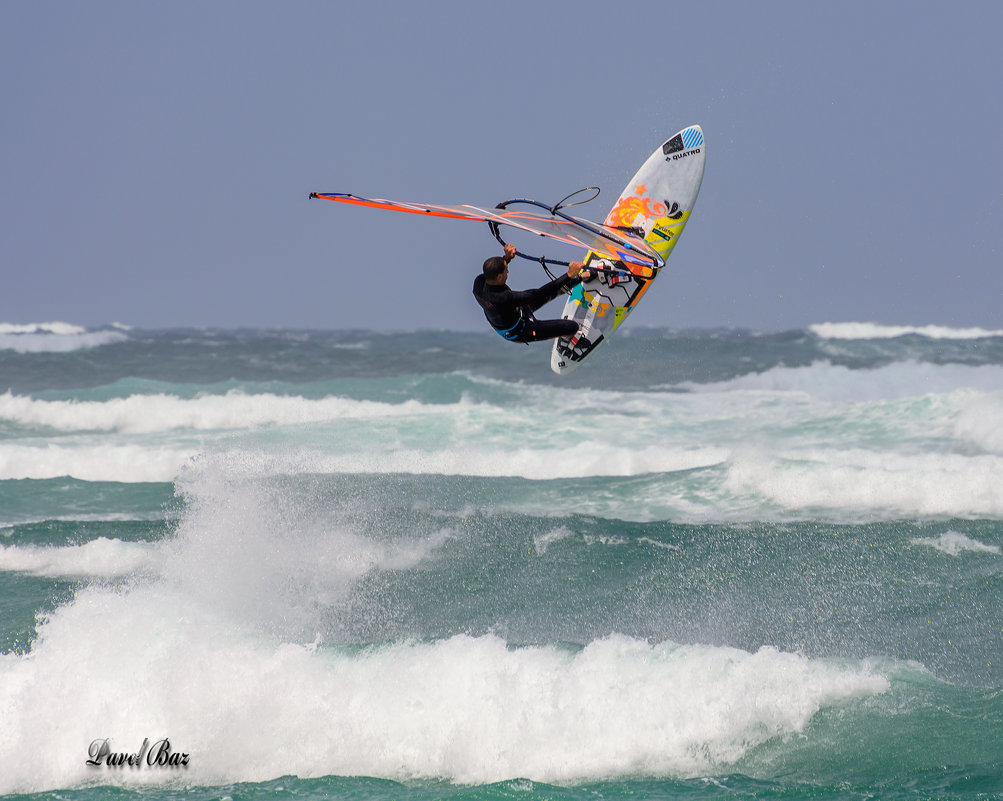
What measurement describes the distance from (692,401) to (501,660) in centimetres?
1505

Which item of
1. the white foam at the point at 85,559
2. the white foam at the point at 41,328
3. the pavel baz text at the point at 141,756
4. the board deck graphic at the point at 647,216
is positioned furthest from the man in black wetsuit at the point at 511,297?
the white foam at the point at 41,328

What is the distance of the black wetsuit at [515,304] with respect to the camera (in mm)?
6871

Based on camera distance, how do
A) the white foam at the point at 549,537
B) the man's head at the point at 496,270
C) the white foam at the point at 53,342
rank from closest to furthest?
the man's head at the point at 496,270
the white foam at the point at 549,537
the white foam at the point at 53,342

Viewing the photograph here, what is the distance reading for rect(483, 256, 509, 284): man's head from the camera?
22.3 feet

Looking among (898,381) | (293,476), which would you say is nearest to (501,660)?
(293,476)

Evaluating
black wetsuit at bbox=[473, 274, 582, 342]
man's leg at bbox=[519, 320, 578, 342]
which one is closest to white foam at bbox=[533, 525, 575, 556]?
man's leg at bbox=[519, 320, 578, 342]

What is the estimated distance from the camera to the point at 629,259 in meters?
8.09

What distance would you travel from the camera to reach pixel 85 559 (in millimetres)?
9094

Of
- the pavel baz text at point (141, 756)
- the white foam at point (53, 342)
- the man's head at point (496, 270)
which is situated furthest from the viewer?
Result: the white foam at point (53, 342)

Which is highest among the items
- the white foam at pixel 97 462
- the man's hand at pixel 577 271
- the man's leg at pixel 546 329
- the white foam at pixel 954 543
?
the man's hand at pixel 577 271

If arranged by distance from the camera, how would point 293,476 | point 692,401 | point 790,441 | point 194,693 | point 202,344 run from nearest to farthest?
point 194,693 < point 293,476 < point 790,441 < point 692,401 < point 202,344

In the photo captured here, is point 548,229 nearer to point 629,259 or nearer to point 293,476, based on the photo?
point 629,259

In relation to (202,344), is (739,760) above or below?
below

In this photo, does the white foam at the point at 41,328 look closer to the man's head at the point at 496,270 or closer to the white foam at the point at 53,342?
the white foam at the point at 53,342
